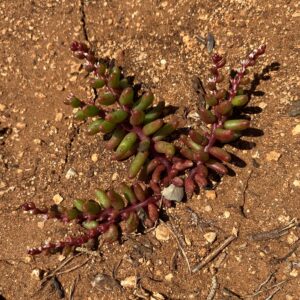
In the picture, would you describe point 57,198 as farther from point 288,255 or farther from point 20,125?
point 288,255

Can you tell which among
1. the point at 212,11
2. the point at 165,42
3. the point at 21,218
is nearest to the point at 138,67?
the point at 165,42

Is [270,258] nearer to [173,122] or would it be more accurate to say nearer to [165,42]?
[173,122]

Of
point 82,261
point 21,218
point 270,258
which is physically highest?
point 21,218

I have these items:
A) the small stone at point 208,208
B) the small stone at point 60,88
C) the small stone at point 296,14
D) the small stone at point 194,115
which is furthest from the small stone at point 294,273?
the small stone at point 60,88

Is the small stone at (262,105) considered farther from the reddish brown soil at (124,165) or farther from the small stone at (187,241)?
the small stone at (187,241)

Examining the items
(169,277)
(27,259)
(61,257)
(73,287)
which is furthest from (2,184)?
(169,277)

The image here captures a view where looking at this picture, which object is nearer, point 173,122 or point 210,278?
point 210,278
